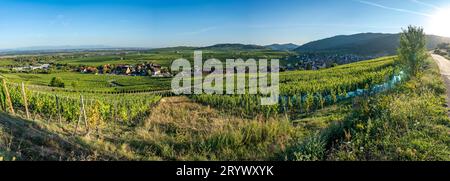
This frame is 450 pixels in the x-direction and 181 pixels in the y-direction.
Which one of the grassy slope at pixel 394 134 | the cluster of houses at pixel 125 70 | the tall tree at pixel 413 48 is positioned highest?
the tall tree at pixel 413 48

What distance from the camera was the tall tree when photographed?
64.0ft

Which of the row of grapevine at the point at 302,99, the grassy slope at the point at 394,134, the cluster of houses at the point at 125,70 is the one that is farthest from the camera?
the cluster of houses at the point at 125,70

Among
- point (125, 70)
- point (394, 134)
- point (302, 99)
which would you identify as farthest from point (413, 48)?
point (125, 70)

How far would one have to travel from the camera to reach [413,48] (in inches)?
773

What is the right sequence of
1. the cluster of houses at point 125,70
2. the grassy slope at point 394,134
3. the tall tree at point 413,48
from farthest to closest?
the cluster of houses at point 125,70 → the tall tree at point 413,48 → the grassy slope at point 394,134

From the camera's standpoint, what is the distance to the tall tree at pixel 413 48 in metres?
19.5

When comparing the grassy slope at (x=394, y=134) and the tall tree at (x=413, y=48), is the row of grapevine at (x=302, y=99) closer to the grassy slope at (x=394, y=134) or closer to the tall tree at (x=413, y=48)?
the tall tree at (x=413, y=48)

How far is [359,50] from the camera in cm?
16838

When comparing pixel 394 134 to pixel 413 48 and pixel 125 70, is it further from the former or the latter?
pixel 125 70

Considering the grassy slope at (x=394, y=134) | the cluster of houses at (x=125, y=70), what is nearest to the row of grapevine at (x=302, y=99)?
the grassy slope at (x=394, y=134)
